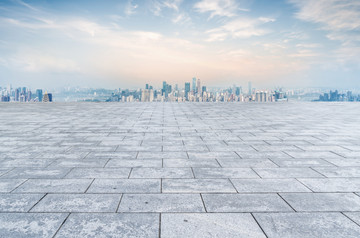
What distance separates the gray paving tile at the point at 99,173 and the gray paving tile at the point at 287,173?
3.01 metres

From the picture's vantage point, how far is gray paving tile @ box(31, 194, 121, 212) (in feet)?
13.0

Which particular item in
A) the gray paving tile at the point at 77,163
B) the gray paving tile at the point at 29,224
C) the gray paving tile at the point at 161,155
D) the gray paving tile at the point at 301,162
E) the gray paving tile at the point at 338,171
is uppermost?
the gray paving tile at the point at 161,155

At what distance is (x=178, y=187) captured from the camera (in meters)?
4.83

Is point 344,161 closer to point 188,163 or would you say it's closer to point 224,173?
point 224,173

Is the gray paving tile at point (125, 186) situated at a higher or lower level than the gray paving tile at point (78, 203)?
higher

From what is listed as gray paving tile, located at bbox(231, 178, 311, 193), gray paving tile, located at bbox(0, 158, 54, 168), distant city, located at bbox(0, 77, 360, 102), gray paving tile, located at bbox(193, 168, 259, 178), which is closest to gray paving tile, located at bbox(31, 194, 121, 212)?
gray paving tile, located at bbox(193, 168, 259, 178)

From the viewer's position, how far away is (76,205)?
13.4ft

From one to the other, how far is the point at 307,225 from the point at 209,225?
1.38 metres

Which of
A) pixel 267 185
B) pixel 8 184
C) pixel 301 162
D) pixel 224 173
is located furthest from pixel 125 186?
pixel 301 162

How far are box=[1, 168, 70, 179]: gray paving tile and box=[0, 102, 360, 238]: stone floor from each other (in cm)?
2

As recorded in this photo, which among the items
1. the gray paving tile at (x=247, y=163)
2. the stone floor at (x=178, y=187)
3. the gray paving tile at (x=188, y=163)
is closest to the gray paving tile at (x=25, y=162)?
the stone floor at (x=178, y=187)

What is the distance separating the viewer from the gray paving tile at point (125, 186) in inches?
184

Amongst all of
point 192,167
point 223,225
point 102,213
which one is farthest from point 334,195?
point 102,213

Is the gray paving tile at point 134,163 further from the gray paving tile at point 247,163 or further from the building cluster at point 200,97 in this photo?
the building cluster at point 200,97
